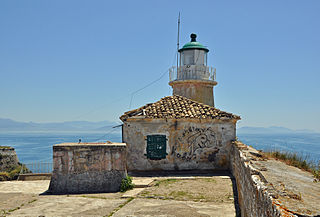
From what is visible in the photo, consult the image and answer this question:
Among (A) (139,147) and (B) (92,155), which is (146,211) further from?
(A) (139,147)

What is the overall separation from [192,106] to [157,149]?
3.02 m

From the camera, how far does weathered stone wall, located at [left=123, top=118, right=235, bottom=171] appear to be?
46.1 ft

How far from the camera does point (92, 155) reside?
34.7ft

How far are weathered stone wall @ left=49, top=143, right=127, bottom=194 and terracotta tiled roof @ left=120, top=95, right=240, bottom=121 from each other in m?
3.71

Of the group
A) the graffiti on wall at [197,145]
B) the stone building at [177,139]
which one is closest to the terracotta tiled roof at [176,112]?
the stone building at [177,139]

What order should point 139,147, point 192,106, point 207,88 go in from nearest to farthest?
point 139,147 < point 192,106 < point 207,88

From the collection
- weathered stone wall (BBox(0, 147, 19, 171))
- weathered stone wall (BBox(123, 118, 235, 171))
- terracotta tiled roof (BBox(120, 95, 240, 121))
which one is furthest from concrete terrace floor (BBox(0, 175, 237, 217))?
weathered stone wall (BBox(0, 147, 19, 171))

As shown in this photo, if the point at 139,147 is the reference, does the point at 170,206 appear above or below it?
below

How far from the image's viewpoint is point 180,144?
14102 mm

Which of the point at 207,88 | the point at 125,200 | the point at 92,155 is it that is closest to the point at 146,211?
the point at 125,200

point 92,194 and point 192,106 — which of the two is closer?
point 92,194

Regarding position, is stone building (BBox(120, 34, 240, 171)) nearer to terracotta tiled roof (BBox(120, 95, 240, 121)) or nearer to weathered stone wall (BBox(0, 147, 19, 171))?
terracotta tiled roof (BBox(120, 95, 240, 121))

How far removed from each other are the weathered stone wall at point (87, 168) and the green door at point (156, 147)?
3.50 m

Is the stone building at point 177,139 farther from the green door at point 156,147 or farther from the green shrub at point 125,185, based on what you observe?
the green shrub at point 125,185
